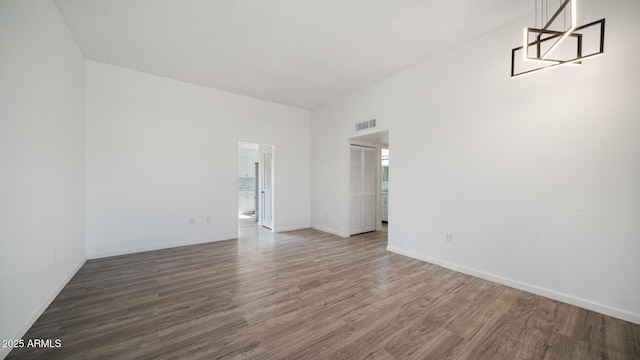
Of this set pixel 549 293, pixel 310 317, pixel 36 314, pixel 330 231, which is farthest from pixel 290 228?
pixel 549 293

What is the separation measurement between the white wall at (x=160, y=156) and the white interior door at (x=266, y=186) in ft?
A: 1.95

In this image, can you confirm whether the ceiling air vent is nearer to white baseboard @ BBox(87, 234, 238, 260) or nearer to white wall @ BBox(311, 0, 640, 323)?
white wall @ BBox(311, 0, 640, 323)

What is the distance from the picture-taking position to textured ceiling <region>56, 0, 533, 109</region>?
103 inches

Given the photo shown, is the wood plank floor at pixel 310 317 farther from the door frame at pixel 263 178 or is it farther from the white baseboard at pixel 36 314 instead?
the door frame at pixel 263 178

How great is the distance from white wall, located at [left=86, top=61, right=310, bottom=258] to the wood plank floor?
88 cm

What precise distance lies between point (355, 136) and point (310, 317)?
3.86 meters

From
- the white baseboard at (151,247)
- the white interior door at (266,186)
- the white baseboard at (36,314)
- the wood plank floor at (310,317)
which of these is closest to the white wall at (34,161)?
the white baseboard at (36,314)

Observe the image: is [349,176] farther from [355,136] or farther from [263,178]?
[263,178]

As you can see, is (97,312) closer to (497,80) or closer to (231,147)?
(231,147)

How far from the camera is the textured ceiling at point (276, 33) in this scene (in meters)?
2.62

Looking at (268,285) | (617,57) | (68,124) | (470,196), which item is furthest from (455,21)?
(68,124)

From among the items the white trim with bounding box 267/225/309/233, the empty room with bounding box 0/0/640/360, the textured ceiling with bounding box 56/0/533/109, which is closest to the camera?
the empty room with bounding box 0/0/640/360

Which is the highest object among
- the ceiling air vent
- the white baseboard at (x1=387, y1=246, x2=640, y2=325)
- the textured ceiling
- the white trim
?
the textured ceiling

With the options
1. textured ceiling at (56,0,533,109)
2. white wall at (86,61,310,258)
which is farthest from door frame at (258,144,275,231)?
textured ceiling at (56,0,533,109)
